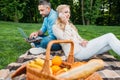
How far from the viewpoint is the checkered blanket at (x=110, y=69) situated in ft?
14.9

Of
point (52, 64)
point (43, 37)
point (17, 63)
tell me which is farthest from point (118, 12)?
point (52, 64)

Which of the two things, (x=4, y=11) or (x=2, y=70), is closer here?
(x=2, y=70)

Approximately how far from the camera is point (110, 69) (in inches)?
197

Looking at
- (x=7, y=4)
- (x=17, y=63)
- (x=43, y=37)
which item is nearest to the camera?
(x=17, y=63)

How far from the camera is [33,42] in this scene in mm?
6074

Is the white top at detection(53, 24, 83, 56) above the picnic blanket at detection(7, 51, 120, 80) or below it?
above

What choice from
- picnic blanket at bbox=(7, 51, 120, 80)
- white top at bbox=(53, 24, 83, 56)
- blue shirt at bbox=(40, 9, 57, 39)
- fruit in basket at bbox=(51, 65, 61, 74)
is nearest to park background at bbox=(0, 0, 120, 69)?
blue shirt at bbox=(40, 9, 57, 39)

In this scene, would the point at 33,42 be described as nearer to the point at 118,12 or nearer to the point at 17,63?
the point at 17,63

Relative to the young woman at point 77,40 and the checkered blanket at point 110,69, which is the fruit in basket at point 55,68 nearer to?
the checkered blanket at point 110,69

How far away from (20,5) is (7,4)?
Result: 19.0 inches

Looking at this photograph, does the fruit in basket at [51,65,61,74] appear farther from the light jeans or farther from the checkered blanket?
the light jeans

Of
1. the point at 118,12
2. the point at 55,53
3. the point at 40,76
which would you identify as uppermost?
the point at 40,76

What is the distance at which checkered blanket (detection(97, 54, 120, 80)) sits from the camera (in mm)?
4534

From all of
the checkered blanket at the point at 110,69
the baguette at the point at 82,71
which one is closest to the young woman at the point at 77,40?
the checkered blanket at the point at 110,69
